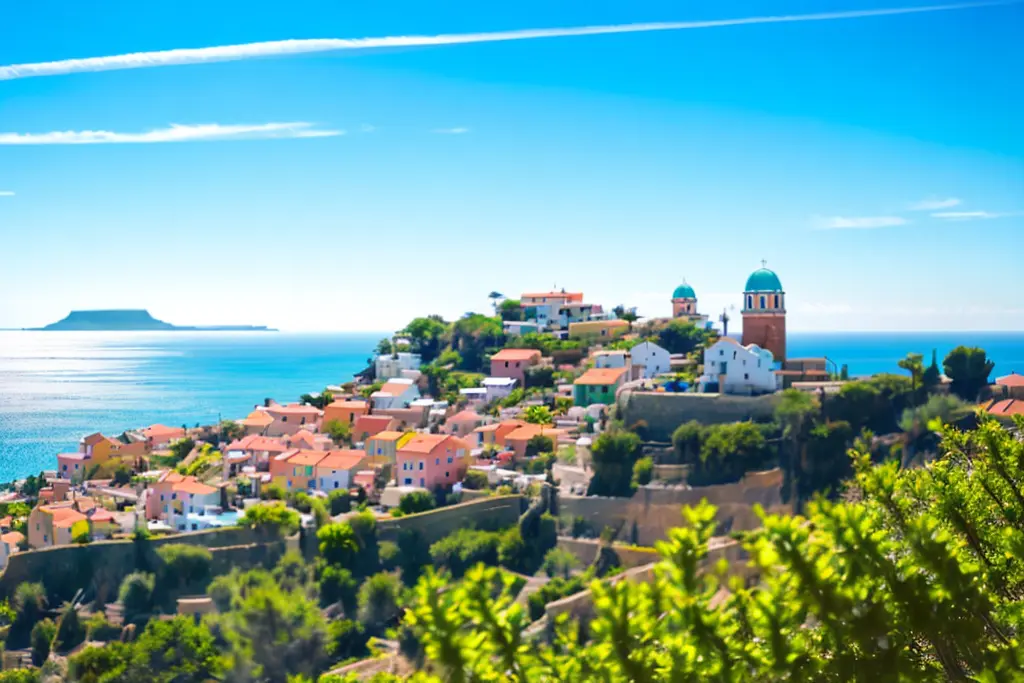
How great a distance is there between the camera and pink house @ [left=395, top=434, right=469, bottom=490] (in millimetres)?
23047

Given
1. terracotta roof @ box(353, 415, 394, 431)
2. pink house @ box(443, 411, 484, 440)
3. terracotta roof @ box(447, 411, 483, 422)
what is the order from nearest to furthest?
pink house @ box(443, 411, 484, 440) → terracotta roof @ box(447, 411, 483, 422) → terracotta roof @ box(353, 415, 394, 431)

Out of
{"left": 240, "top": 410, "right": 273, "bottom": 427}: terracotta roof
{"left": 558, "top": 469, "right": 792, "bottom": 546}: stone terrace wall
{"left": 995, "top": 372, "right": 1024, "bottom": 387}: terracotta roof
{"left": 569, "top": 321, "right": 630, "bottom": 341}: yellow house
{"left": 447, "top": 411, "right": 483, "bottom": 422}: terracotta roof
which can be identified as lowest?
{"left": 558, "top": 469, "right": 792, "bottom": 546}: stone terrace wall

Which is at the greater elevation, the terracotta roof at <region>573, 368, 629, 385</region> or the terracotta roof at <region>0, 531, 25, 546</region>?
the terracotta roof at <region>573, 368, 629, 385</region>

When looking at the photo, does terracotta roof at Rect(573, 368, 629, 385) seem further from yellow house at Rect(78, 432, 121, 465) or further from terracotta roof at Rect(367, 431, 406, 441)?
yellow house at Rect(78, 432, 121, 465)

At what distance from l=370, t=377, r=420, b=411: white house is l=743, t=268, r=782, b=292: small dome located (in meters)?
11.8

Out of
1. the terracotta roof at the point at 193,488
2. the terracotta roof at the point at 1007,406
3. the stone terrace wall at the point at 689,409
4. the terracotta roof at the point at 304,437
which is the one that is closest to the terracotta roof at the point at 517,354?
the terracotta roof at the point at 304,437

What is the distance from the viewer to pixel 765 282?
25.4 metres

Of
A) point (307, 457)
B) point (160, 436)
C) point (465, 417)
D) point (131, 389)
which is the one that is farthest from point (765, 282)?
point (131, 389)

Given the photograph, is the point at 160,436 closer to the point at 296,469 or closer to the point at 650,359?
the point at 296,469

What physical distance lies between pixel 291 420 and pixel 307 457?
604cm

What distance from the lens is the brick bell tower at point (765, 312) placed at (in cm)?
2498

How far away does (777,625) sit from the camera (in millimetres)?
3260

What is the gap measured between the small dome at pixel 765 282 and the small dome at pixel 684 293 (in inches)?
425

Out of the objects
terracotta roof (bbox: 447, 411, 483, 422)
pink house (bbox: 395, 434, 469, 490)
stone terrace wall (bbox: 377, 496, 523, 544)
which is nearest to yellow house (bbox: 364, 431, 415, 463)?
pink house (bbox: 395, 434, 469, 490)
